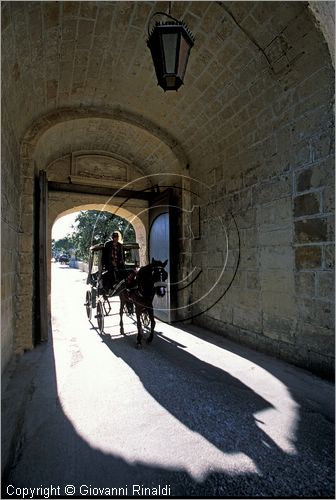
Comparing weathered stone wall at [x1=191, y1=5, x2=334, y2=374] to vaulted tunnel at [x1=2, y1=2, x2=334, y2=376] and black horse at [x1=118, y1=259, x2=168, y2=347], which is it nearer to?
vaulted tunnel at [x1=2, y1=2, x2=334, y2=376]

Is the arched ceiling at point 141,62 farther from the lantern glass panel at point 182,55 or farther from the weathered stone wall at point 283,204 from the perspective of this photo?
the lantern glass panel at point 182,55

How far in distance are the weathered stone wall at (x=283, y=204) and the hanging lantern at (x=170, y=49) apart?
153cm

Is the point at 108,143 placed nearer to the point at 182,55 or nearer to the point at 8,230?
the point at 8,230

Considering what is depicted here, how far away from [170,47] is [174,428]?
330cm

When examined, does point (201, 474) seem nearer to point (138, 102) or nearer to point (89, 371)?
point (89, 371)

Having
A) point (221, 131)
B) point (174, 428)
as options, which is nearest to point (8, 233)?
point (174, 428)

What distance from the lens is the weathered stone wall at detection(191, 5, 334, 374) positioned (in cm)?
304

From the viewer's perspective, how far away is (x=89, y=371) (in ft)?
10.8

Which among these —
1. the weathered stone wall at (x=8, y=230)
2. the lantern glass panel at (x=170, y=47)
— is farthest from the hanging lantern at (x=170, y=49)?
the weathered stone wall at (x=8, y=230)

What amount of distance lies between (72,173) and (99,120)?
63.7 inches

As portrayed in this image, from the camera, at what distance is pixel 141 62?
3.87 m

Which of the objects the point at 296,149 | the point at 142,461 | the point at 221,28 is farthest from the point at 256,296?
the point at 221,28

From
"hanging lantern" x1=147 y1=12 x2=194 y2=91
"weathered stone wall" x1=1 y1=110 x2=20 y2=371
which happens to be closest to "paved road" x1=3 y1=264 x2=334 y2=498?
"weathered stone wall" x1=1 y1=110 x2=20 y2=371

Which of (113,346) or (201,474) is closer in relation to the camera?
(201,474)
